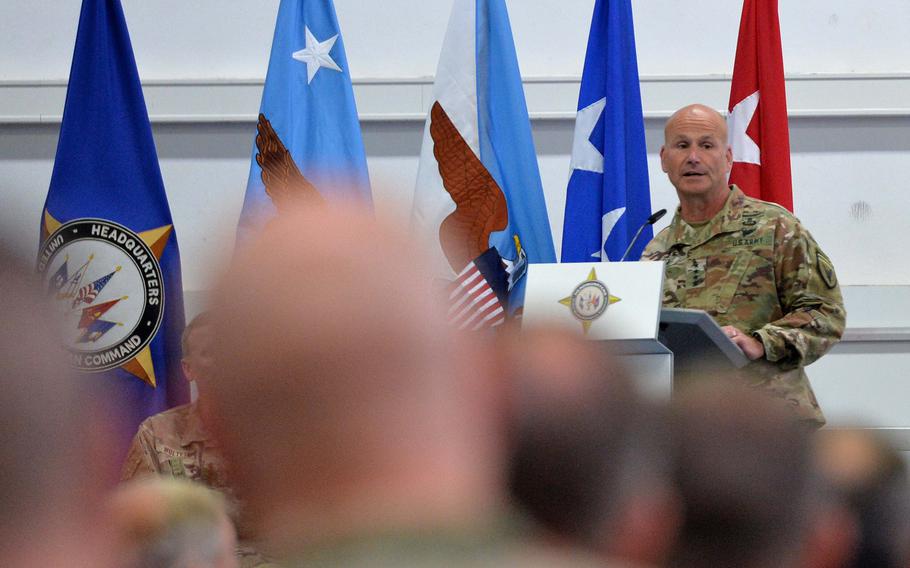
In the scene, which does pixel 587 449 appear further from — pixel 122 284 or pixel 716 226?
pixel 122 284

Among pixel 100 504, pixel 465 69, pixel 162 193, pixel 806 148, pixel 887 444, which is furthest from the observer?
pixel 806 148

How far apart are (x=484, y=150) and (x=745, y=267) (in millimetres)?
1372

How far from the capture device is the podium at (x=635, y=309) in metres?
1.73

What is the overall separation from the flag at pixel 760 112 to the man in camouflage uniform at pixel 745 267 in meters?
1.04

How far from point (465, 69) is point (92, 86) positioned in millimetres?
1250

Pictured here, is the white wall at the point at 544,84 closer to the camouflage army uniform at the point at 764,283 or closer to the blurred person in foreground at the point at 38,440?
the camouflage army uniform at the point at 764,283

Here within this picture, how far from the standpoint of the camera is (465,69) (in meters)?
3.82

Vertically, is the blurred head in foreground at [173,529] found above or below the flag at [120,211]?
below

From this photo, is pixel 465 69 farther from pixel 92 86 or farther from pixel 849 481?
pixel 849 481

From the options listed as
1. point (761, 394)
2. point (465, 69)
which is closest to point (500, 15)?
point (465, 69)

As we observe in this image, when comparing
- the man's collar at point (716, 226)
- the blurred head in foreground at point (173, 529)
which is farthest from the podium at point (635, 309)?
the blurred head in foreground at point (173, 529)

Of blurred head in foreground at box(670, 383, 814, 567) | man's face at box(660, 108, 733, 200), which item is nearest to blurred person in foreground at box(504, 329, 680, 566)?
blurred head in foreground at box(670, 383, 814, 567)

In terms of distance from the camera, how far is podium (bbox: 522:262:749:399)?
1.73 metres

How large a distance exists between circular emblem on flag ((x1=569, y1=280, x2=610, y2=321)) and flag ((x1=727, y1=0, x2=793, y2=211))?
2.07 metres
